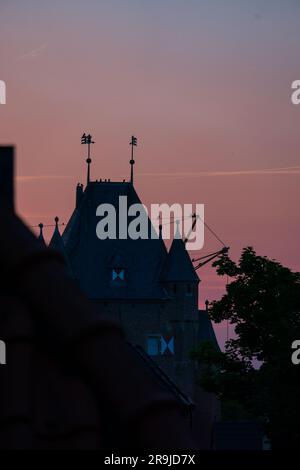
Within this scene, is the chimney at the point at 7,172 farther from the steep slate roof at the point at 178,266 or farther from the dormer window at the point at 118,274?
the dormer window at the point at 118,274

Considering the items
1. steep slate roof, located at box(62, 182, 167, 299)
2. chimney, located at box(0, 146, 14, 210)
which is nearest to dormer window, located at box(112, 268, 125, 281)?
steep slate roof, located at box(62, 182, 167, 299)

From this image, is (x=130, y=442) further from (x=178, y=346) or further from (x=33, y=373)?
(x=178, y=346)

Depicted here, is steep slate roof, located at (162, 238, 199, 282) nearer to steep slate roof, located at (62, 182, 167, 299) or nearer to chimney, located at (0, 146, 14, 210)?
steep slate roof, located at (62, 182, 167, 299)

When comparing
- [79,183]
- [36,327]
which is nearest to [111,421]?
[36,327]

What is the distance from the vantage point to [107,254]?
96.7 metres

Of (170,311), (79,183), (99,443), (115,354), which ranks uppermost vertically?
(79,183)

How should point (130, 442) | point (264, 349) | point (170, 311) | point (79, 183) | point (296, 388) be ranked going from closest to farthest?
point (130, 442) → point (296, 388) → point (264, 349) → point (170, 311) → point (79, 183)

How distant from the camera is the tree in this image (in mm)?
47594

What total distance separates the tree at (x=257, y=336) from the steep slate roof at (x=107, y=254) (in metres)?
37.7

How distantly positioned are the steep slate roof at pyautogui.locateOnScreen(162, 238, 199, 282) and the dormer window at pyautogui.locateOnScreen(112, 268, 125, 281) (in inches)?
123

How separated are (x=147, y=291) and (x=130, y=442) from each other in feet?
288

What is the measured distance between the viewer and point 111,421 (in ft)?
16.5

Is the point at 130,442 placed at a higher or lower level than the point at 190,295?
lower

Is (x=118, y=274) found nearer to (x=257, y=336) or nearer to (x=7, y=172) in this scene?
(x=257, y=336)
